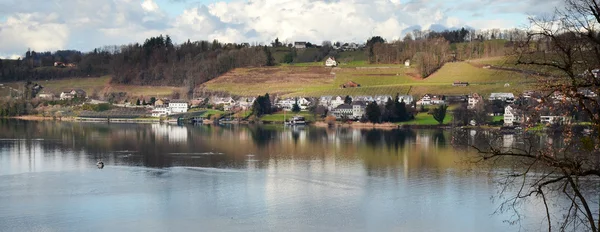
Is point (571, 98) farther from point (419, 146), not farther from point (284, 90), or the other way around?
point (284, 90)

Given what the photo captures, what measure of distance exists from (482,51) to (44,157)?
161 ft

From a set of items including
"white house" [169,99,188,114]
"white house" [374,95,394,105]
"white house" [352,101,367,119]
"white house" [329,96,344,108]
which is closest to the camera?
"white house" [352,101,367,119]

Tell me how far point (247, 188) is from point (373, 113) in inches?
1083

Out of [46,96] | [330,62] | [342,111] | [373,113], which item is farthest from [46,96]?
[373,113]

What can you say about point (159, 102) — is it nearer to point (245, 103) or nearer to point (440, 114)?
point (245, 103)

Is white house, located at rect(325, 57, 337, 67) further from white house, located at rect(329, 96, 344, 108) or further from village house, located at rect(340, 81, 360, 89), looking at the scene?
white house, located at rect(329, 96, 344, 108)

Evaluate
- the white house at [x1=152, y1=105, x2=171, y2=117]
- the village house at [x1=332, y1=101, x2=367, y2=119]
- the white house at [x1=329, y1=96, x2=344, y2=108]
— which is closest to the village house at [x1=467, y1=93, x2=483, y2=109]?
the village house at [x1=332, y1=101, x2=367, y2=119]

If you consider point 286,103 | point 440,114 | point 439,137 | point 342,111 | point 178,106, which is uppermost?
point 286,103

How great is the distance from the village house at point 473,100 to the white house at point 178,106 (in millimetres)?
23243

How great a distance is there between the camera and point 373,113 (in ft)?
145

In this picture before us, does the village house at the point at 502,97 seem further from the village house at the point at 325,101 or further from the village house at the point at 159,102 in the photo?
the village house at the point at 159,102

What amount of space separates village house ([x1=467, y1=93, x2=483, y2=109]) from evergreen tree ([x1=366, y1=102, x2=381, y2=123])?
5.90m

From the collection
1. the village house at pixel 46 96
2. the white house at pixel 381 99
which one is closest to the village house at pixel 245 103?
the white house at pixel 381 99

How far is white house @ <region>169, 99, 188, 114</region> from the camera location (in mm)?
56188
